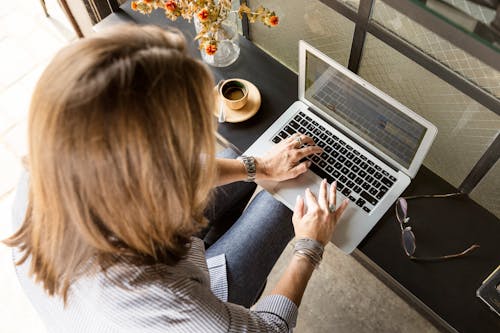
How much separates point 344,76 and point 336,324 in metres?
0.99

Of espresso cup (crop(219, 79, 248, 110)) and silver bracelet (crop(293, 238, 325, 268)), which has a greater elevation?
espresso cup (crop(219, 79, 248, 110))

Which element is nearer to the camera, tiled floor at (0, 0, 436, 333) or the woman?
the woman

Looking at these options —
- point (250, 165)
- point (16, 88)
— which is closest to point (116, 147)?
point (250, 165)

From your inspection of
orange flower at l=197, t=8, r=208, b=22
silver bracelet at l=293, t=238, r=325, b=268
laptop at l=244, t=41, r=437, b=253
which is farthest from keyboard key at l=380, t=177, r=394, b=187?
orange flower at l=197, t=8, r=208, b=22

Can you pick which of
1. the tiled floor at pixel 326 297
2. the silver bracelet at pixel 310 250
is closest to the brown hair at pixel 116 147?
the silver bracelet at pixel 310 250

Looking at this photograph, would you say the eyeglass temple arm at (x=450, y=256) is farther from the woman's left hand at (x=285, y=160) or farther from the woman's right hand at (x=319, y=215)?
the woman's left hand at (x=285, y=160)

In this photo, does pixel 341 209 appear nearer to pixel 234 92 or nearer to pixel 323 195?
pixel 323 195


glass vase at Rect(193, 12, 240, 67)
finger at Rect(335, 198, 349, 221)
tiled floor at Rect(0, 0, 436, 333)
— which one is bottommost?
tiled floor at Rect(0, 0, 436, 333)

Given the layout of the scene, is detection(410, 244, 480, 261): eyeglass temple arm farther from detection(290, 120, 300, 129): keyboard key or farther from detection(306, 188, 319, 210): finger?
detection(290, 120, 300, 129): keyboard key

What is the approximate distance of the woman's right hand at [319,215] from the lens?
116 cm

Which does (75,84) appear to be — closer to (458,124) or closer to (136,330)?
(136,330)

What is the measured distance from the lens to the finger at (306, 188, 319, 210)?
1193 millimetres

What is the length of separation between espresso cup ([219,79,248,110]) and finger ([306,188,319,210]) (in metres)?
0.33

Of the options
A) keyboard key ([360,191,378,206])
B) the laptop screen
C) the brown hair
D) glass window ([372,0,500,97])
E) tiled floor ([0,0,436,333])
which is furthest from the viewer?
tiled floor ([0,0,436,333])
